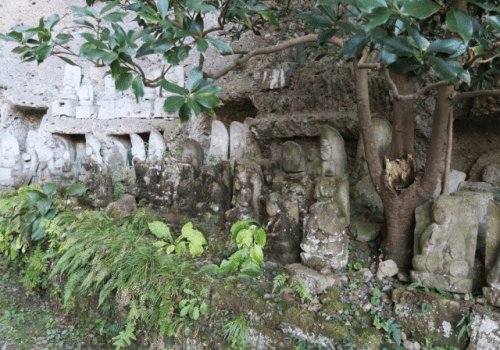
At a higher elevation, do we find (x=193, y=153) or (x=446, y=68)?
(x=446, y=68)

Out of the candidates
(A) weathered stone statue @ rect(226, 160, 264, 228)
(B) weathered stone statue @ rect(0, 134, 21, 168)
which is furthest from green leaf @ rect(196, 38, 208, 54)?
(B) weathered stone statue @ rect(0, 134, 21, 168)

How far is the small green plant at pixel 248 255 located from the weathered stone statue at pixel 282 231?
0.12 metres

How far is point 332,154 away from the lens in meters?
3.93

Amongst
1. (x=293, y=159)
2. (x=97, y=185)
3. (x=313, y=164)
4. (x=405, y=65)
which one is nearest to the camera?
(x=405, y=65)

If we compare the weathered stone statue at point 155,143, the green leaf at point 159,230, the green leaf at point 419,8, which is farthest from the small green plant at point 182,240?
the weathered stone statue at point 155,143

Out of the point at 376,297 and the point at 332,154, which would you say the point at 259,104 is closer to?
the point at 332,154

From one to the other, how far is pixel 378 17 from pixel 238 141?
4.66 meters

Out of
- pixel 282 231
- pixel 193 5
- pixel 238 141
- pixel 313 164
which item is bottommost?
pixel 282 231

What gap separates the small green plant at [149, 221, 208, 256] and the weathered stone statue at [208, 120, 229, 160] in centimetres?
243

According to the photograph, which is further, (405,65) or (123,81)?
(123,81)

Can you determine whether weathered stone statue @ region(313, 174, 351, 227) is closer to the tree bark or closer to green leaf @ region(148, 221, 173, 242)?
the tree bark

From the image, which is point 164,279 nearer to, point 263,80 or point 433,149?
point 433,149

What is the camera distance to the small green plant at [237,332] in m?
2.35

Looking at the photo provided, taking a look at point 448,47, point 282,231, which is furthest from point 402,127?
point 448,47
